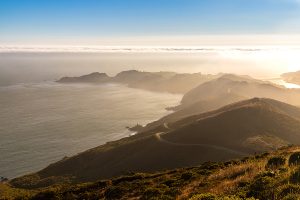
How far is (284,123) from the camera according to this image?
543ft

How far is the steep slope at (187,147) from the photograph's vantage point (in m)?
130

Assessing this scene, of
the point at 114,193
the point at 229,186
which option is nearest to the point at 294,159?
the point at 229,186

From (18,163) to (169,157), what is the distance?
7297 centimetres

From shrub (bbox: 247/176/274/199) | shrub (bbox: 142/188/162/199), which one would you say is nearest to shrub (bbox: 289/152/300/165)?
shrub (bbox: 247/176/274/199)

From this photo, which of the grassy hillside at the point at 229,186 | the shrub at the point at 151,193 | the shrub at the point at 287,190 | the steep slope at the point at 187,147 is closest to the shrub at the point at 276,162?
the grassy hillside at the point at 229,186

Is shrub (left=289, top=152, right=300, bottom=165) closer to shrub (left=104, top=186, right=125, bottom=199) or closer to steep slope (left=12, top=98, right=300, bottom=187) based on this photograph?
shrub (left=104, top=186, right=125, bottom=199)

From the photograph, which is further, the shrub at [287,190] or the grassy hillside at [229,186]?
the grassy hillside at [229,186]

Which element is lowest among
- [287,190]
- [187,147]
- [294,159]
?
[187,147]

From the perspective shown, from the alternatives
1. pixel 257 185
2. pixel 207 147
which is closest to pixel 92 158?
pixel 207 147

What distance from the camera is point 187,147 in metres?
140

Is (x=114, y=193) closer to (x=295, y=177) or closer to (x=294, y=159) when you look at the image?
(x=294, y=159)

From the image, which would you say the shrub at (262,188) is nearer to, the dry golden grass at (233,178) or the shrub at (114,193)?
the dry golden grass at (233,178)

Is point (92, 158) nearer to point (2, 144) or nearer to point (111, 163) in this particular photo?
point (111, 163)

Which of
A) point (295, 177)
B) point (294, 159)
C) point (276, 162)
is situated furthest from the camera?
point (294, 159)
